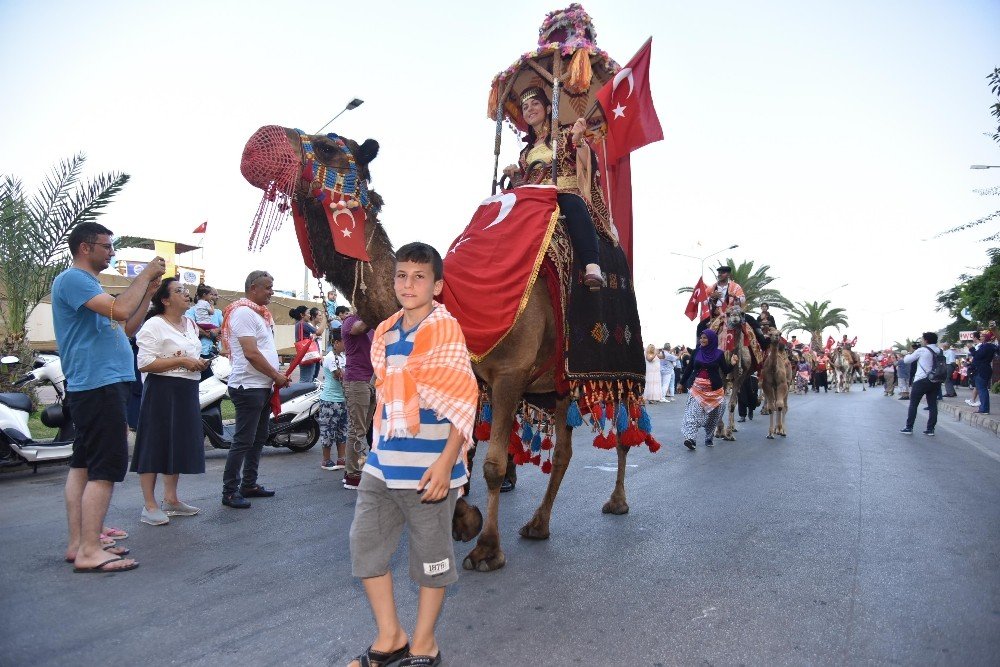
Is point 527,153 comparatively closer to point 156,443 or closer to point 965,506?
point 156,443

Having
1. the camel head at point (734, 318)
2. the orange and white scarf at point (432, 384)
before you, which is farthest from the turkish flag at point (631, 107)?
the camel head at point (734, 318)

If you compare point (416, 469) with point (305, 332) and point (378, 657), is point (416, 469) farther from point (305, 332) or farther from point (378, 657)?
point (305, 332)

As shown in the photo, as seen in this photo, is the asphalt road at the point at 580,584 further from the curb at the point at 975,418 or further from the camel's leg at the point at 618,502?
the curb at the point at 975,418

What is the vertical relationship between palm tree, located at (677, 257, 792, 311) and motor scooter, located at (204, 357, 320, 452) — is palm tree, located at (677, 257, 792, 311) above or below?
above

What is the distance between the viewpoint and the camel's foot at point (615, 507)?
5.40 m

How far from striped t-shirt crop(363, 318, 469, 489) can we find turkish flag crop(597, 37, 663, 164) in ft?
11.9

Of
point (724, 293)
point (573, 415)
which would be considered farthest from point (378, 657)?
point (724, 293)

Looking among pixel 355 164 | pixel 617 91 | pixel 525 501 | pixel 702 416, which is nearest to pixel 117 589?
pixel 355 164

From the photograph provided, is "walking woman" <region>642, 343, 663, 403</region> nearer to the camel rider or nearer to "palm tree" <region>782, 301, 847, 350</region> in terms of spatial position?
the camel rider

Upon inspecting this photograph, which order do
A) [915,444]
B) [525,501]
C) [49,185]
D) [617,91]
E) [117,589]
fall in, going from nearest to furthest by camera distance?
[117,589], [617,91], [525,501], [49,185], [915,444]

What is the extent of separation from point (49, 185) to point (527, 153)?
797 cm

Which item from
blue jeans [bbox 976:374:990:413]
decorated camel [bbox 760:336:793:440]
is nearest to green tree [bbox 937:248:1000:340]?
blue jeans [bbox 976:374:990:413]

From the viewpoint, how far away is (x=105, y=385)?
4.00 meters

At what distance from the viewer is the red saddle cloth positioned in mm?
4039
